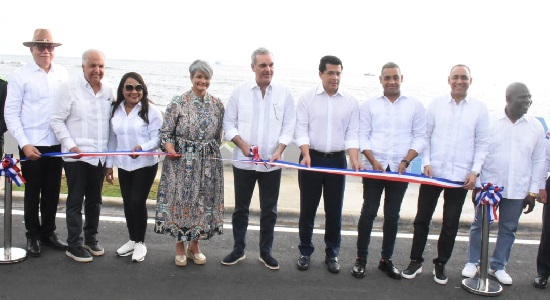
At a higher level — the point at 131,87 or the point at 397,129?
the point at 131,87

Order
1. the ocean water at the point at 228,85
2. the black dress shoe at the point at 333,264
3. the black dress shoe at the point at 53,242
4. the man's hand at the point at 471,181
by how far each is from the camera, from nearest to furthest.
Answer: the man's hand at the point at 471,181, the black dress shoe at the point at 333,264, the black dress shoe at the point at 53,242, the ocean water at the point at 228,85

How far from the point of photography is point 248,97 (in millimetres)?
4887

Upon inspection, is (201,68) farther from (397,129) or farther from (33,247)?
(33,247)

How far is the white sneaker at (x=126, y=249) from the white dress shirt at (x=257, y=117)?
4.64 feet

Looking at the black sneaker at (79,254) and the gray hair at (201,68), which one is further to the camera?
the black sneaker at (79,254)

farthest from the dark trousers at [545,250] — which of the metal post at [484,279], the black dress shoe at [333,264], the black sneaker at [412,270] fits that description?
the black dress shoe at [333,264]

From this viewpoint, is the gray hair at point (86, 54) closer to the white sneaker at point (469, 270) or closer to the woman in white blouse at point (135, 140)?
the woman in white blouse at point (135, 140)

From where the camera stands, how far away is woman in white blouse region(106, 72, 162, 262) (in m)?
4.91

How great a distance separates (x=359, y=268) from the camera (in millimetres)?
4902

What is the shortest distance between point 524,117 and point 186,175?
3.24 m

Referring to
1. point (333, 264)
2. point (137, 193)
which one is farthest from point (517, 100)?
point (137, 193)

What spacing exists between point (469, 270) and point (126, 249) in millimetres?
3456

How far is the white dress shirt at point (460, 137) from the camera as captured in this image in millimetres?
4629

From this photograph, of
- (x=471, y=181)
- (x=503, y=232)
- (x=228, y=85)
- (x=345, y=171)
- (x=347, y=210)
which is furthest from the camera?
(x=228, y=85)
